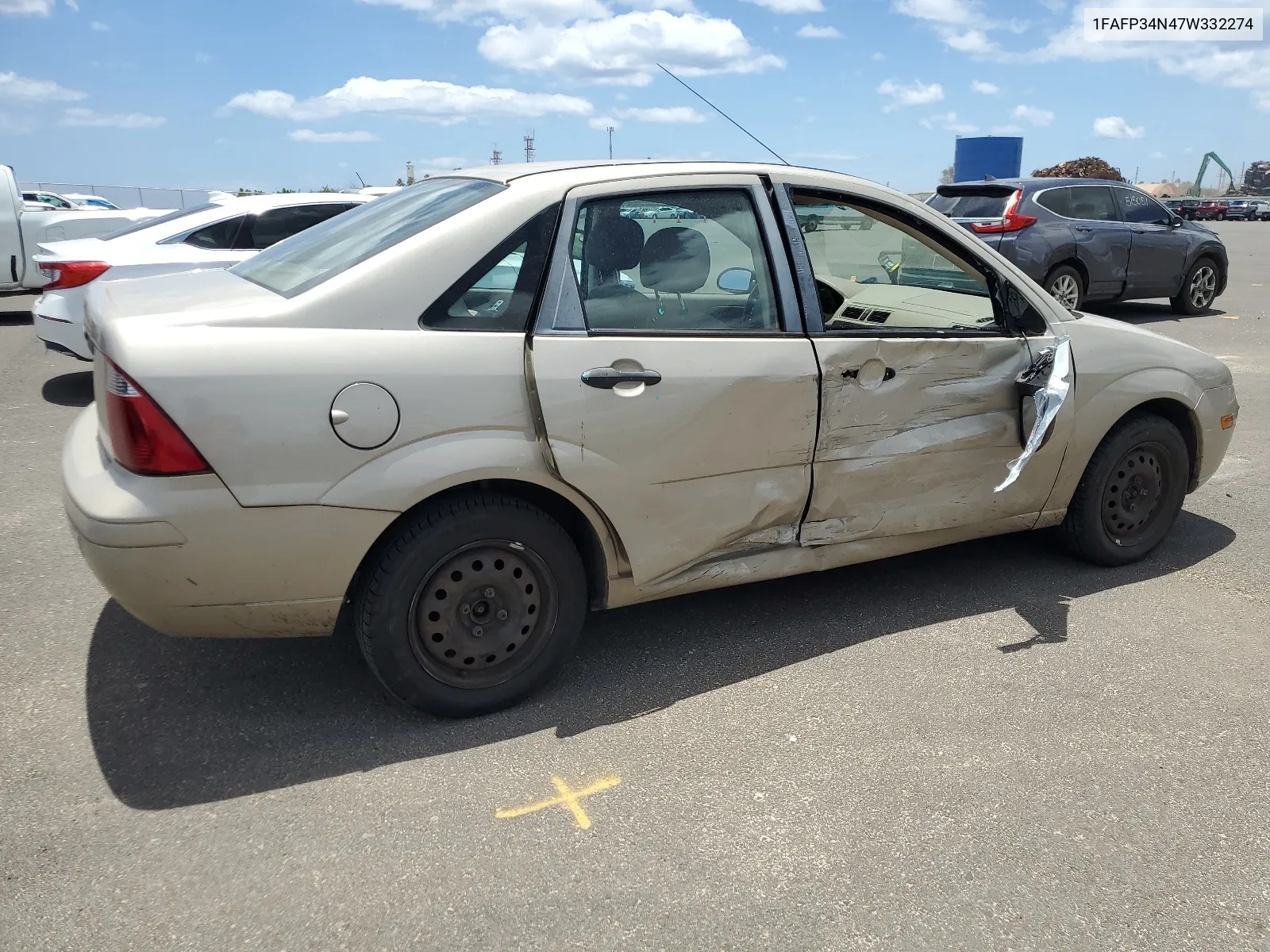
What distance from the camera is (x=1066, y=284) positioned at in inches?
452

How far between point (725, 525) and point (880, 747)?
872 millimetres

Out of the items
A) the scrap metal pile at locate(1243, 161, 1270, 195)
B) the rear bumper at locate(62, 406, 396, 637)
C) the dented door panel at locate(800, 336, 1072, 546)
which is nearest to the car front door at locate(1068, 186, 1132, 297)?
the dented door panel at locate(800, 336, 1072, 546)

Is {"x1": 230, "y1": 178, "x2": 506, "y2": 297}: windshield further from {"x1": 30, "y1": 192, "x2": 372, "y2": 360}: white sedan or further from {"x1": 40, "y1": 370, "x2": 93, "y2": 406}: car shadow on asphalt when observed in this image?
{"x1": 40, "y1": 370, "x2": 93, "y2": 406}: car shadow on asphalt

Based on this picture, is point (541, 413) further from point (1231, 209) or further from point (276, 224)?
point (1231, 209)

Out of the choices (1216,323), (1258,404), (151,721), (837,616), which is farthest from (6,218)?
(1216,323)

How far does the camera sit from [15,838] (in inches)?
102

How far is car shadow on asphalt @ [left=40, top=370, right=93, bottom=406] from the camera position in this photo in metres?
7.82

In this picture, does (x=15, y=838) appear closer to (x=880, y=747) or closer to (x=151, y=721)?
(x=151, y=721)

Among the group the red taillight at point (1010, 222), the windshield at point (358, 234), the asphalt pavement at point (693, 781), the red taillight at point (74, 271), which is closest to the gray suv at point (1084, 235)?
the red taillight at point (1010, 222)

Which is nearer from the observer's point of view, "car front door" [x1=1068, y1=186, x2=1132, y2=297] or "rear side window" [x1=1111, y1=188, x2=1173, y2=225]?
"car front door" [x1=1068, y1=186, x2=1132, y2=297]

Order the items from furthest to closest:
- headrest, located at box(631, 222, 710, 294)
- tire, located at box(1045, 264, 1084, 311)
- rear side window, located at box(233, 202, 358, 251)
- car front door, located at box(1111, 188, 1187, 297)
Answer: car front door, located at box(1111, 188, 1187, 297) → tire, located at box(1045, 264, 1084, 311) → rear side window, located at box(233, 202, 358, 251) → headrest, located at box(631, 222, 710, 294)

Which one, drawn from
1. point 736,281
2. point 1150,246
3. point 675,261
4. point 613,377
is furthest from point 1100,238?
point 613,377

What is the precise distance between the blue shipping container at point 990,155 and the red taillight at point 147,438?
33568 mm

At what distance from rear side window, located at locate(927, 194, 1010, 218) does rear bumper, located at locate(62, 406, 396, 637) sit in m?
10.3
